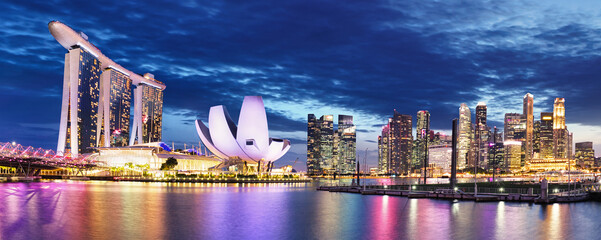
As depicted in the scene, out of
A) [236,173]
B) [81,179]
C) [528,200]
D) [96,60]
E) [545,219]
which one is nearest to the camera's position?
[545,219]

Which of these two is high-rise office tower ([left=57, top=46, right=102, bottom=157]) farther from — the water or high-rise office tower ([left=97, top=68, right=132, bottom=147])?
the water

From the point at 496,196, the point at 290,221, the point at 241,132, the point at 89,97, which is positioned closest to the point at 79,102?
the point at 89,97

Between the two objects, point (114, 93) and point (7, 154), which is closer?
point (7, 154)

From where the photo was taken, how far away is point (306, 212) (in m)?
35.6

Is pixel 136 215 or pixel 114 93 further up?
pixel 114 93

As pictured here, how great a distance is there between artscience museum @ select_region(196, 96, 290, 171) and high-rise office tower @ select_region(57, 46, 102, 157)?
103 feet

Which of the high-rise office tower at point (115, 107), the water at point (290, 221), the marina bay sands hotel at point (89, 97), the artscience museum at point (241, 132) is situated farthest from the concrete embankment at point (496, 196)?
the high-rise office tower at point (115, 107)

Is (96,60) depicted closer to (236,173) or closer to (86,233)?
(236,173)

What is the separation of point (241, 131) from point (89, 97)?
53737 mm

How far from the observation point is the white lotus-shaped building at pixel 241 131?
108 meters

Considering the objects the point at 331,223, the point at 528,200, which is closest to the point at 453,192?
the point at 528,200

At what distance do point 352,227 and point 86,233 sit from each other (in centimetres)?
1222

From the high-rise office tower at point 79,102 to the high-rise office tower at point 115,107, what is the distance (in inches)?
83.5

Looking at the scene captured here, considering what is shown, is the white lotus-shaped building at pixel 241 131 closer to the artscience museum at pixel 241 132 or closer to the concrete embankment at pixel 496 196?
the artscience museum at pixel 241 132
